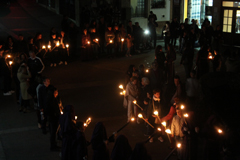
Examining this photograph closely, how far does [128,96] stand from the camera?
35.5 ft

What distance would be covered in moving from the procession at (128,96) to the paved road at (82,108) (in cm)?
5

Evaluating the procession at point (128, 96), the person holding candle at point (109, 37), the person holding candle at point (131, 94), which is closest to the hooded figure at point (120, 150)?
the procession at point (128, 96)

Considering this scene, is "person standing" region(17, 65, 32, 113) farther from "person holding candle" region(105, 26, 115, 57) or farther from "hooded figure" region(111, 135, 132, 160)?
"person holding candle" region(105, 26, 115, 57)

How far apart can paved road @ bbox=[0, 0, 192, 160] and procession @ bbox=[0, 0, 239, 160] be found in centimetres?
5

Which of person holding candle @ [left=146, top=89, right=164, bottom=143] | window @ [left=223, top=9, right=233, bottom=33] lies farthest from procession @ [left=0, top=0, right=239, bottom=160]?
window @ [left=223, top=9, right=233, bottom=33]

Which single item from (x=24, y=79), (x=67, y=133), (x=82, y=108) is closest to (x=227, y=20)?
(x=82, y=108)

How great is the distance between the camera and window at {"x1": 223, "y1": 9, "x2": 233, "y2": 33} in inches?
811

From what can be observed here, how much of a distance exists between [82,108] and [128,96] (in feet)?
6.97

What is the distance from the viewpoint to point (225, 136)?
8172 millimetres

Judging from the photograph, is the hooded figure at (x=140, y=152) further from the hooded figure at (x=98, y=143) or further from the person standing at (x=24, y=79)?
the person standing at (x=24, y=79)

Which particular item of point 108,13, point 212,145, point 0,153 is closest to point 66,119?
point 0,153

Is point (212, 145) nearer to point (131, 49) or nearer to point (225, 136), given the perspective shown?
point (225, 136)

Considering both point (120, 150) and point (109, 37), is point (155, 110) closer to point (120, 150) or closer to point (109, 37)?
point (120, 150)

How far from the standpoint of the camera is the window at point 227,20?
811 inches
